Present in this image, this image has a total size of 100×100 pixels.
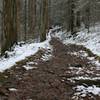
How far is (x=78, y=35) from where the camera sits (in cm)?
2903

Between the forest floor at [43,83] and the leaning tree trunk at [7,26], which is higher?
the leaning tree trunk at [7,26]

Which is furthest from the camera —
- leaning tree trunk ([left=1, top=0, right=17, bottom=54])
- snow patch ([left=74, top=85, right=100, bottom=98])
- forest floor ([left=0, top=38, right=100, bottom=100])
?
leaning tree trunk ([left=1, top=0, right=17, bottom=54])

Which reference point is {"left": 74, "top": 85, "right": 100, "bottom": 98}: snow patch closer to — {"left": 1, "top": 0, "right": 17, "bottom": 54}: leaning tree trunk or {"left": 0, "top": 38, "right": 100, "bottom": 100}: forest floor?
{"left": 0, "top": 38, "right": 100, "bottom": 100}: forest floor

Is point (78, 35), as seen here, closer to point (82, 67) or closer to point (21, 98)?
point (82, 67)

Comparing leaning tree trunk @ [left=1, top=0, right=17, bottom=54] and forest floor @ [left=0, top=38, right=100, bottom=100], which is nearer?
forest floor @ [left=0, top=38, right=100, bottom=100]

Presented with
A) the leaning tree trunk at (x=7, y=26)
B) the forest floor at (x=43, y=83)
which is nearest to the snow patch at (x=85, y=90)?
the forest floor at (x=43, y=83)

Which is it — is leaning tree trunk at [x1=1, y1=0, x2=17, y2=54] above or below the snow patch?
above

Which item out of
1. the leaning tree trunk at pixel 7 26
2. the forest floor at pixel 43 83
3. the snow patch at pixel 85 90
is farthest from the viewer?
the leaning tree trunk at pixel 7 26

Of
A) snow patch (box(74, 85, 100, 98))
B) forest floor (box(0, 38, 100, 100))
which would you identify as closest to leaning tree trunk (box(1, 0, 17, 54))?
forest floor (box(0, 38, 100, 100))

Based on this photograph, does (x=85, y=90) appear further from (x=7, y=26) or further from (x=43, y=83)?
(x=7, y=26)

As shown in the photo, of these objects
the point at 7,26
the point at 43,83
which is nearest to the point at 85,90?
the point at 43,83

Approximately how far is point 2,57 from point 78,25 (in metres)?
21.1

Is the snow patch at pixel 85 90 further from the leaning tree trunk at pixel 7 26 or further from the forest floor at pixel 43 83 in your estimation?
the leaning tree trunk at pixel 7 26

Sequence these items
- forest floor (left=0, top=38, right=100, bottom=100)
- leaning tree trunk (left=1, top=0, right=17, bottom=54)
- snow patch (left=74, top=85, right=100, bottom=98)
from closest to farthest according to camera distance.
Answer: forest floor (left=0, top=38, right=100, bottom=100) < snow patch (left=74, top=85, right=100, bottom=98) < leaning tree trunk (left=1, top=0, right=17, bottom=54)
